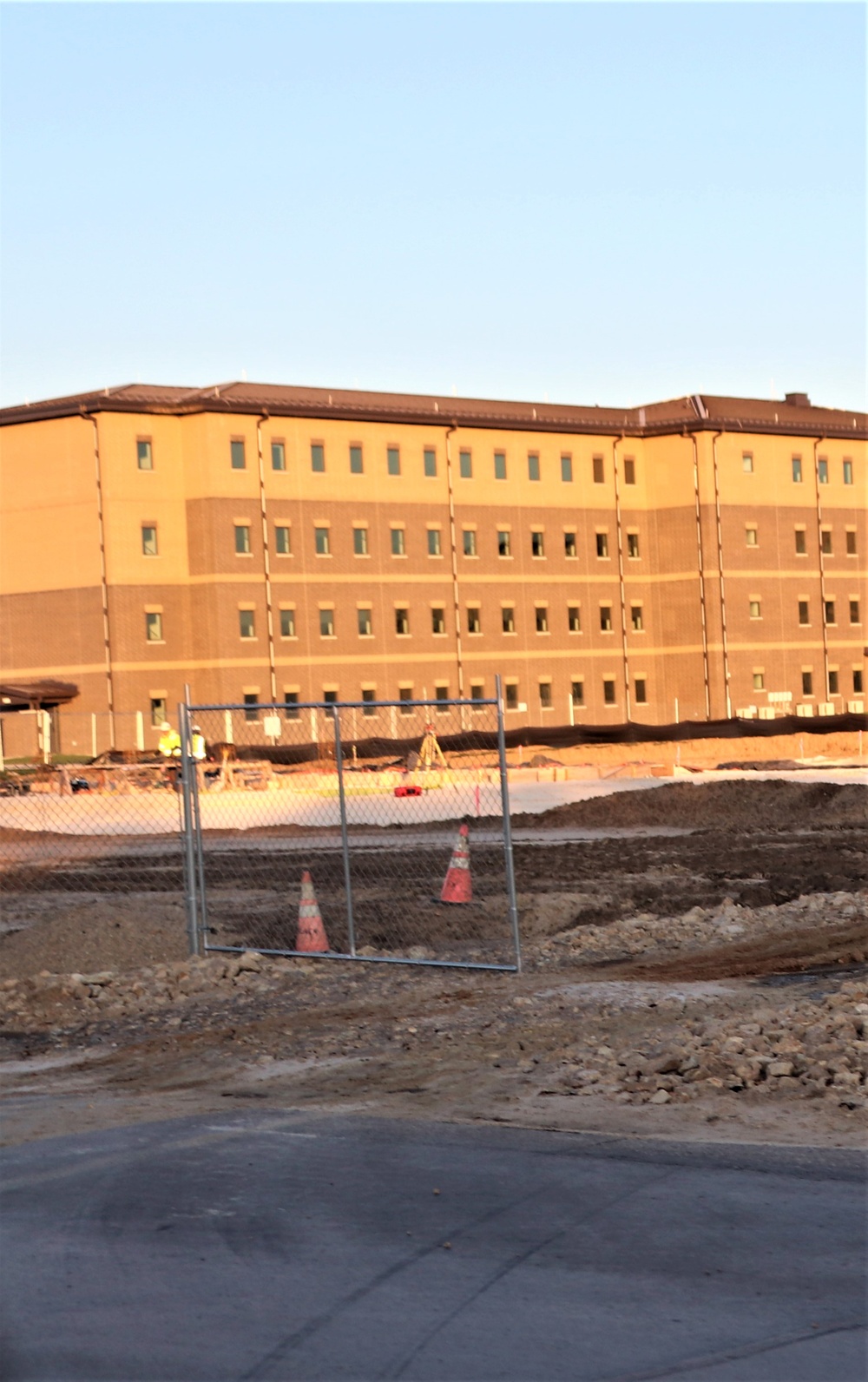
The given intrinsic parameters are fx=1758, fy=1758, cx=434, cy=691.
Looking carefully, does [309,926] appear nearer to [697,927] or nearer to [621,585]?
[697,927]

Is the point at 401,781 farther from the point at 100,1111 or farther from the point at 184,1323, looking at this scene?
the point at 184,1323

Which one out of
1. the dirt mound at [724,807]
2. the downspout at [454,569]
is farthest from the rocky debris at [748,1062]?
the downspout at [454,569]

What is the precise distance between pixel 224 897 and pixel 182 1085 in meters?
11.4

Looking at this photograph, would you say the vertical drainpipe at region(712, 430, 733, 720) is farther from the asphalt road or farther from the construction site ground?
the asphalt road

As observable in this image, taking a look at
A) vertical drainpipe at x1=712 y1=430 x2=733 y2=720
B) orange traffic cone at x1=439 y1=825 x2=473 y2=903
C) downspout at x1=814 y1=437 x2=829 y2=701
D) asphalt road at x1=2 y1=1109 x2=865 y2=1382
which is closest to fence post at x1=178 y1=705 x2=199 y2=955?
orange traffic cone at x1=439 y1=825 x2=473 y2=903

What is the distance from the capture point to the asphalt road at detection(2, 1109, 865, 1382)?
562 centimetres

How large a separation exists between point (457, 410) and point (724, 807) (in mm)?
45092

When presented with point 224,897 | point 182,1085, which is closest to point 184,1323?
point 182,1085

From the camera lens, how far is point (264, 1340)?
227 inches

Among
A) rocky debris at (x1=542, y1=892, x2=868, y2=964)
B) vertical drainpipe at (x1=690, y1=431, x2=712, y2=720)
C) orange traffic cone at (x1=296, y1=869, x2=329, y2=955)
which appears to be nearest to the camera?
orange traffic cone at (x1=296, y1=869, x2=329, y2=955)

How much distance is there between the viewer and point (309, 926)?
15891 millimetres

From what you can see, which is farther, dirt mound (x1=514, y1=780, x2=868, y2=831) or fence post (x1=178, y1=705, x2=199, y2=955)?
dirt mound (x1=514, y1=780, x2=868, y2=831)

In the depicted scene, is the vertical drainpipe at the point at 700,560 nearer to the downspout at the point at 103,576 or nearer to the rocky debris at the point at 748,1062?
the downspout at the point at 103,576

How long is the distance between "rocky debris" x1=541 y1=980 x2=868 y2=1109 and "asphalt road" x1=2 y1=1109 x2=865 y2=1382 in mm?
1146
